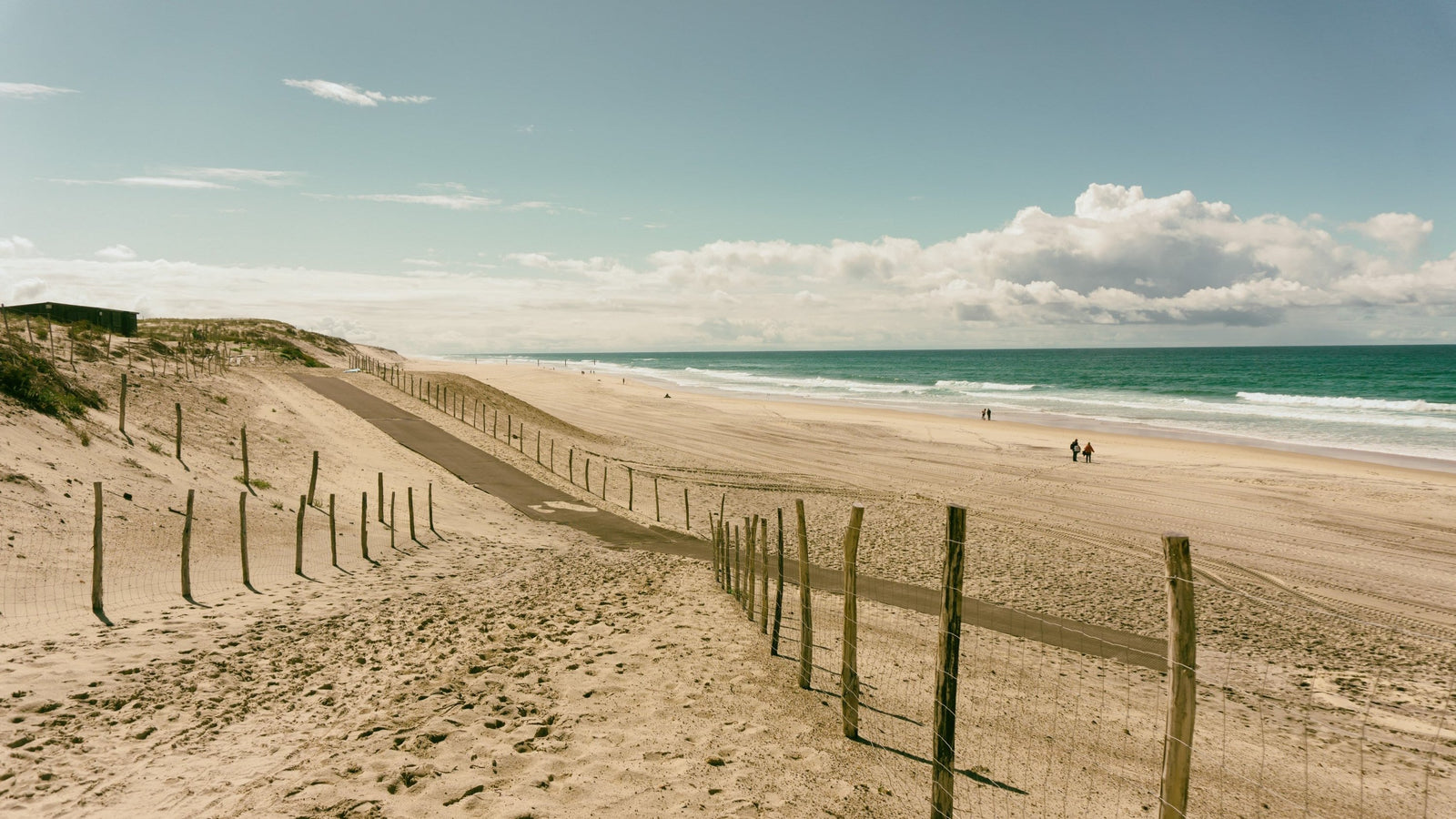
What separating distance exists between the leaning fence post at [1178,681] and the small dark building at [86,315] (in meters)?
58.3

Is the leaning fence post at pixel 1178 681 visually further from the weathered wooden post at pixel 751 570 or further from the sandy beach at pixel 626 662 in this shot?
the weathered wooden post at pixel 751 570

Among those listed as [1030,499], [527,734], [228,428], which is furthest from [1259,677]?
[228,428]

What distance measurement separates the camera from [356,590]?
14.2 m

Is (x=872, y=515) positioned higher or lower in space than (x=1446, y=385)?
lower

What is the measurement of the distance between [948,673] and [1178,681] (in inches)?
80.3

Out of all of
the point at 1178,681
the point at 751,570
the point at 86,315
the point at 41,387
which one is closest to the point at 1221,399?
the point at 751,570

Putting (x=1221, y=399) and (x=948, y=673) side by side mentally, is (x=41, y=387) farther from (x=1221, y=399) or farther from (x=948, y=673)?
(x=1221, y=399)

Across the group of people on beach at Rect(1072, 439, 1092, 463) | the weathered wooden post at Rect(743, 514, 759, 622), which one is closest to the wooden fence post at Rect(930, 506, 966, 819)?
the weathered wooden post at Rect(743, 514, 759, 622)

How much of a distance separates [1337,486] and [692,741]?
32840 mm

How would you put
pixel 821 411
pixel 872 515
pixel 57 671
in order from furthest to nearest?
pixel 821 411, pixel 872 515, pixel 57 671

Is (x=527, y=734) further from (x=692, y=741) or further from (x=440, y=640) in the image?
(x=440, y=640)

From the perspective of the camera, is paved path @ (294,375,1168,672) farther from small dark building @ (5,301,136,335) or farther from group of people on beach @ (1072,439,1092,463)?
group of people on beach @ (1072,439,1092,463)

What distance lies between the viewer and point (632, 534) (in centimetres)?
2227

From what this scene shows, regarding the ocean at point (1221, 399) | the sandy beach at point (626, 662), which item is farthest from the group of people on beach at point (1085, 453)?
the ocean at point (1221, 399)
